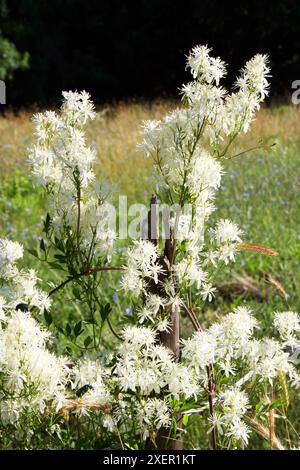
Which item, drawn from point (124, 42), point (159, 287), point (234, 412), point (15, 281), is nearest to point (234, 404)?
point (234, 412)

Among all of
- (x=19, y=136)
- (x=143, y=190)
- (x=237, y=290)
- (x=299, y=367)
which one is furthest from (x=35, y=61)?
(x=299, y=367)

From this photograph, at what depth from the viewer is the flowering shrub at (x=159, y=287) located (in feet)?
5.63

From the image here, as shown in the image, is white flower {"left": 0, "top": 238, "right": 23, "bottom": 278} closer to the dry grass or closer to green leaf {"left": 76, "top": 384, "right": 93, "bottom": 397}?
green leaf {"left": 76, "top": 384, "right": 93, "bottom": 397}

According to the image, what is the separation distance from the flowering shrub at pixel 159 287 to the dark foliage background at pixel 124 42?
66.2ft

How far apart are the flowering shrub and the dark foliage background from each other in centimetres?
2017

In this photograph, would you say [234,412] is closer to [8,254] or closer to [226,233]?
[226,233]

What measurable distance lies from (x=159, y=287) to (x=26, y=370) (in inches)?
16.0

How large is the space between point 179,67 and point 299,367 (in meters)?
20.3

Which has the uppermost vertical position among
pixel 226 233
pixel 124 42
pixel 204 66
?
pixel 124 42

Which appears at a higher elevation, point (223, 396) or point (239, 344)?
point (239, 344)

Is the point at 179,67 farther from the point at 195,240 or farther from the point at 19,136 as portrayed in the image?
the point at 195,240

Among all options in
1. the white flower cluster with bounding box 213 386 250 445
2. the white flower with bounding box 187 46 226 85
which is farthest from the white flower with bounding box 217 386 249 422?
the white flower with bounding box 187 46 226 85

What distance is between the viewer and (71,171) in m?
1.87

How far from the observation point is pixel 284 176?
7832mm
